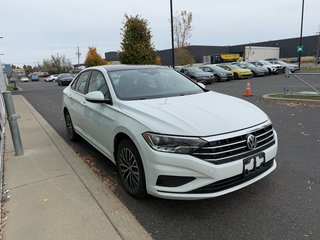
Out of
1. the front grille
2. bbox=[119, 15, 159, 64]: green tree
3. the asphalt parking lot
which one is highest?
bbox=[119, 15, 159, 64]: green tree

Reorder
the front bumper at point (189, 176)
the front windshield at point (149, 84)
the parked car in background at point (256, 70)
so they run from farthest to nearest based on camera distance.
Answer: the parked car in background at point (256, 70)
the front windshield at point (149, 84)
the front bumper at point (189, 176)

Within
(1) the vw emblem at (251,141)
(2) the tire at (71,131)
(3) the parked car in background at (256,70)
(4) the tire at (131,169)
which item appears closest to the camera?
(1) the vw emblem at (251,141)

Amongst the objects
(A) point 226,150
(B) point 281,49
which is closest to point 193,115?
(A) point 226,150

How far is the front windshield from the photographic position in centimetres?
412

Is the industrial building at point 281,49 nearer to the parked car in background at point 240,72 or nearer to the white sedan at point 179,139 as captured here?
the parked car in background at point 240,72

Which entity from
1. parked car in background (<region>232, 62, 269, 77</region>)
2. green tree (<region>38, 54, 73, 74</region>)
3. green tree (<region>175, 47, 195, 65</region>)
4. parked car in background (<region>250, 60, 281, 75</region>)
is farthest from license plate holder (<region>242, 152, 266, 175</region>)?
green tree (<region>38, 54, 73, 74</region>)

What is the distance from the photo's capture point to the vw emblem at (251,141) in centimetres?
311

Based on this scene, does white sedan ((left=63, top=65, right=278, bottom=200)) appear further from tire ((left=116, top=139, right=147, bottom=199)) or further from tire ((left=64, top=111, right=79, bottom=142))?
tire ((left=64, top=111, right=79, bottom=142))

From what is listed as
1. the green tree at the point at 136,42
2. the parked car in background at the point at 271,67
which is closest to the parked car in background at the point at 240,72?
the parked car in background at the point at 271,67

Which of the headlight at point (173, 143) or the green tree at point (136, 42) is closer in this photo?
the headlight at point (173, 143)

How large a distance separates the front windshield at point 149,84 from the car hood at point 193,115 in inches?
10.9

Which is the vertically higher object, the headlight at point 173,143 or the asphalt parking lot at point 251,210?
the headlight at point 173,143

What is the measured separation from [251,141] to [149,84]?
1.89m

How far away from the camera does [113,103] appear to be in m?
3.95
